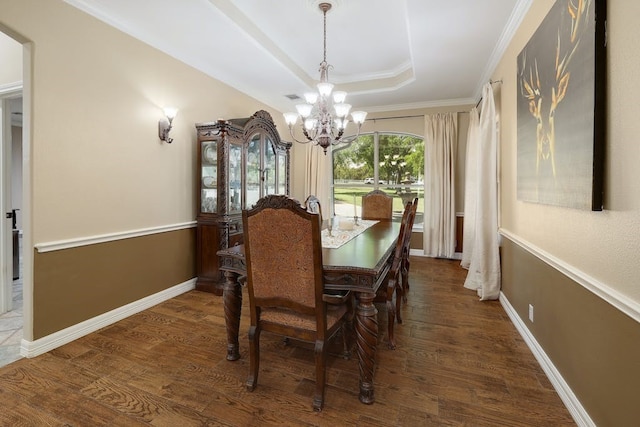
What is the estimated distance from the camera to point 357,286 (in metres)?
1.70

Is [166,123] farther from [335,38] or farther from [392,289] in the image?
[392,289]

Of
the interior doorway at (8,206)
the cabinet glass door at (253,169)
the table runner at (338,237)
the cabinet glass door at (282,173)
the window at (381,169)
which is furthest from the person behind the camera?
the window at (381,169)

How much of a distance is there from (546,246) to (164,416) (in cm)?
249

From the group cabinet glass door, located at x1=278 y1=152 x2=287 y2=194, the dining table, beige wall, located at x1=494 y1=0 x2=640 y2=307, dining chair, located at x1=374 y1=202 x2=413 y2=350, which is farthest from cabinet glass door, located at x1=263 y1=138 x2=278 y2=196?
beige wall, located at x1=494 y1=0 x2=640 y2=307

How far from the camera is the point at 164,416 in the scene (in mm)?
1637

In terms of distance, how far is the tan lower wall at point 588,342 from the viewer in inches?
49.1

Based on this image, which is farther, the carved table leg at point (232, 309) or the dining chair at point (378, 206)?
the dining chair at point (378, 206)

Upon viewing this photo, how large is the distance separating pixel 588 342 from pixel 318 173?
474cm

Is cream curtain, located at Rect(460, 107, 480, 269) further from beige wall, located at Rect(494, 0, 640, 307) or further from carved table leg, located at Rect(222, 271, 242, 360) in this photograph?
carved table leg, located at Rect(222, 271, 242, 360)

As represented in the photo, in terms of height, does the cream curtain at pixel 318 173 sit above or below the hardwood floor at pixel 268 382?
above

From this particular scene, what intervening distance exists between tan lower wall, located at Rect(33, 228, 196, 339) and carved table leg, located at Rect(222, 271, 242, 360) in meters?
1.32

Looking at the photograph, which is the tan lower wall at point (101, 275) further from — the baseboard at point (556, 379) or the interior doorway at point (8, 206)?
the baseboard at point (556, 379)

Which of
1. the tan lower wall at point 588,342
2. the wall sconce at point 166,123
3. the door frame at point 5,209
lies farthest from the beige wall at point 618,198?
the door frame at point 5,209

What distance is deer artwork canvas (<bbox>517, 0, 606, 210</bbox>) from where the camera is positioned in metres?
1.41
